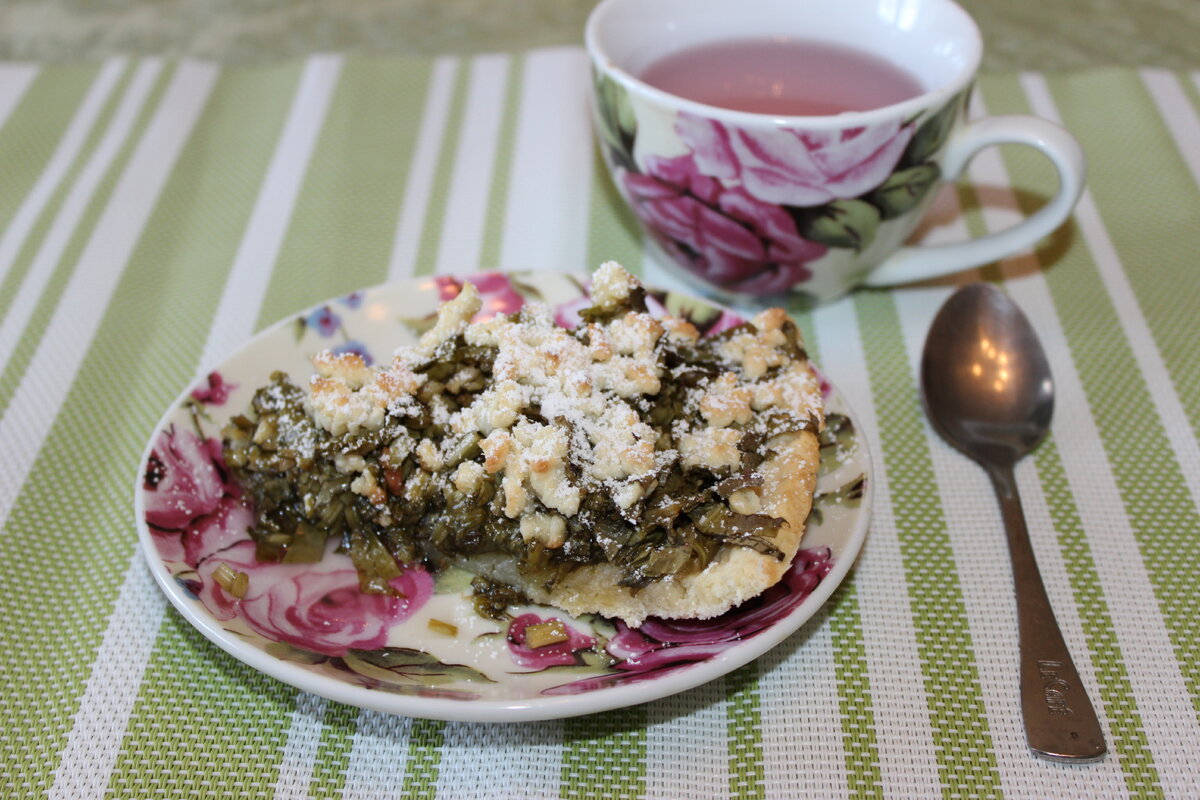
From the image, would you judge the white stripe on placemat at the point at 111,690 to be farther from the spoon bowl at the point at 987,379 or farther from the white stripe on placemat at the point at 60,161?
the spoon bowl at the point at 987,379

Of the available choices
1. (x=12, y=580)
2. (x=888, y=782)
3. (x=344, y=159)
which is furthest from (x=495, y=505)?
(x=344, y=159)

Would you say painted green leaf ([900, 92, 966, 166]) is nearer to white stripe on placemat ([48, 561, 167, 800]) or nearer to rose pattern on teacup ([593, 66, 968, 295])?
rose pattern on teacup ([593, 66, 968, 295])

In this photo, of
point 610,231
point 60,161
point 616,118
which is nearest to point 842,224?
point 616,118

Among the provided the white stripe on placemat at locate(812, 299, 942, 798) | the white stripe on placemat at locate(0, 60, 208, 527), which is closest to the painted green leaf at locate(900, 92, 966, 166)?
the white stripe on placemat at locate(812, 299, 942, 798)

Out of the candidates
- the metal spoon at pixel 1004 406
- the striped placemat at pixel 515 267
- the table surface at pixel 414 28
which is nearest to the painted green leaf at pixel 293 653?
the striped placemat at pixel 515 267

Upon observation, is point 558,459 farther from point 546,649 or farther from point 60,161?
point 60,161
